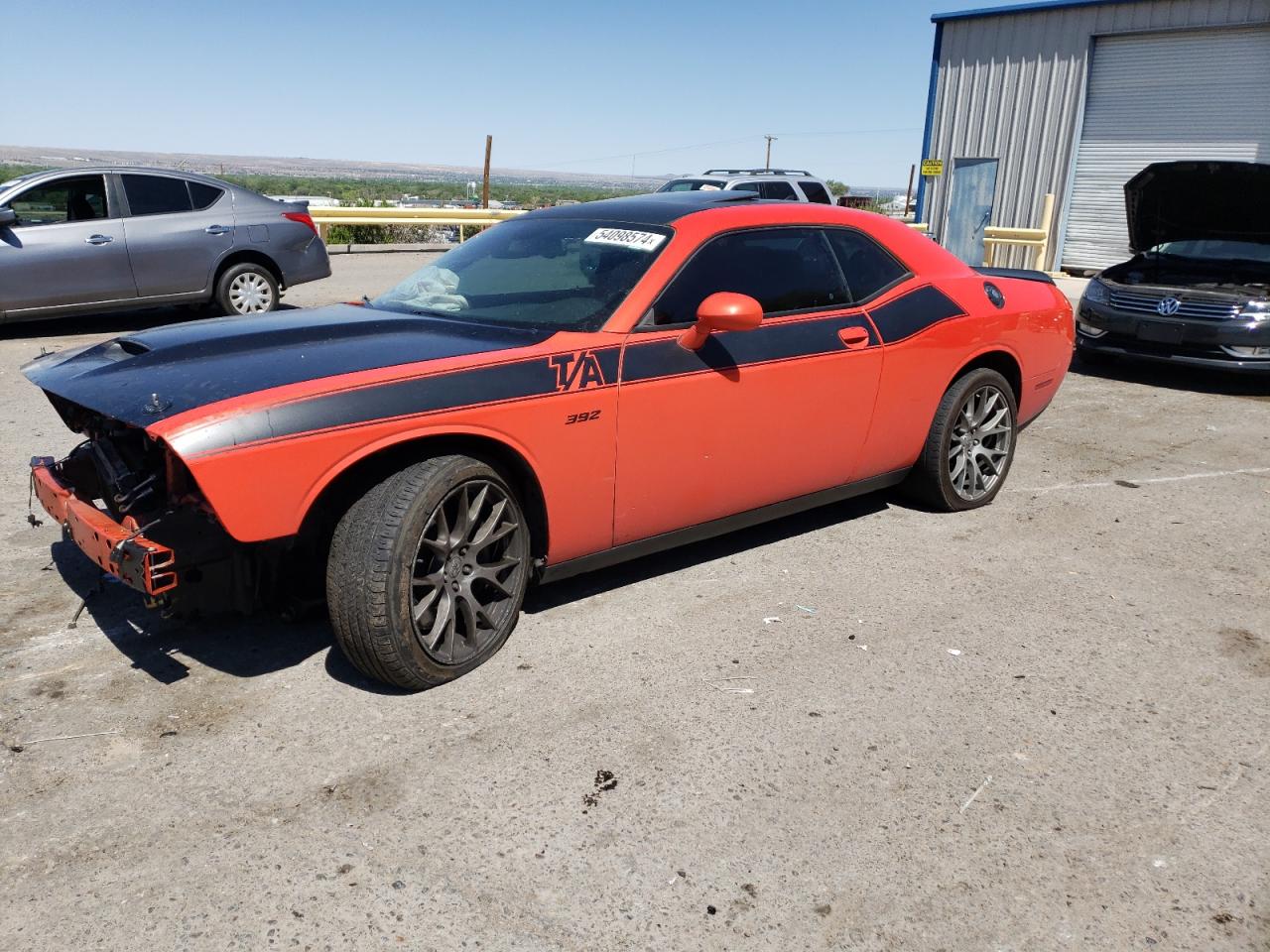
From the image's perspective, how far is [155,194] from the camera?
33.4 feet

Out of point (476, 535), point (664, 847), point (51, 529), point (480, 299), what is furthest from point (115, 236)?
point (664, 847)

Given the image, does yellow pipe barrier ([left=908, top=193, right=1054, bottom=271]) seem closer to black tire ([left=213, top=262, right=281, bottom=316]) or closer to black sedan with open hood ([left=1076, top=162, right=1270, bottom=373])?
black sedan with open hood ([left=1076, top=162, right=1270, bottom=373])

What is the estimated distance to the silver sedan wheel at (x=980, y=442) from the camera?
5395 mm

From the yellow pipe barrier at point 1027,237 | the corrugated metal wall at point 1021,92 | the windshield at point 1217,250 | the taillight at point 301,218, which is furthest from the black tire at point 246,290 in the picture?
the corrugated metal wall at point 1021,92

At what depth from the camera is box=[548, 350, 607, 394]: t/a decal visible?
3.64 m

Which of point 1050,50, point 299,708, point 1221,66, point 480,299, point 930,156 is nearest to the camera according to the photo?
point 299,708

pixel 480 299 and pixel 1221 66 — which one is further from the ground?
pixel 1221 66

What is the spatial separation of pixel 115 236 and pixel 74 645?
23.9 feet

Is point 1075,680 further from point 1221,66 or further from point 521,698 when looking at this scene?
point 1221,66

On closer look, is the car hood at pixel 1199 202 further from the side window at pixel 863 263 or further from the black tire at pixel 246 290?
the black tire at pixel 246 290

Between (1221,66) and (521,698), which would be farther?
(1221,66)

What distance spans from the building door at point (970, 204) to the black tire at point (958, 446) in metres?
14.6

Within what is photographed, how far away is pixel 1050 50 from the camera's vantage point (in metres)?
18.0

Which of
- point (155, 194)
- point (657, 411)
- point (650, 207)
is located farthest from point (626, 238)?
point (155, 194)
